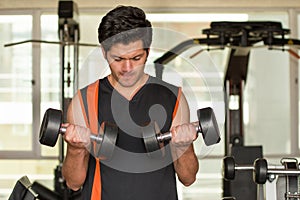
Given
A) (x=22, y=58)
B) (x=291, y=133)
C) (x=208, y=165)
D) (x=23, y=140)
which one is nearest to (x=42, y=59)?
(x=22, y=58)

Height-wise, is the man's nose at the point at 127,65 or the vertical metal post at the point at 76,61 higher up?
the vertical metal post at the point at 76,61

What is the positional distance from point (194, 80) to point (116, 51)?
4447 millimetres

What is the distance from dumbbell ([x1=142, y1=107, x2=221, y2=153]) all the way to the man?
5 cm

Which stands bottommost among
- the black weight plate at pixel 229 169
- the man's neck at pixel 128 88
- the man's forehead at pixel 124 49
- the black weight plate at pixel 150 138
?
the black weight plate at pixel 229 169

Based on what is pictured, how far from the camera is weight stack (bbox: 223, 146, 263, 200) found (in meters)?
3.90

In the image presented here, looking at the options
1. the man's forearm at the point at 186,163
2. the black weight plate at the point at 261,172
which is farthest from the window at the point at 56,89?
the man's forearm at the point at 186,163

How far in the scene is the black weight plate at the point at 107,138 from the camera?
1710 mm

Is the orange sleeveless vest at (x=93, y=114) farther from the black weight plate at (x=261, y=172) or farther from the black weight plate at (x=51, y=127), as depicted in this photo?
the black weight plate at (x=261, y=172)

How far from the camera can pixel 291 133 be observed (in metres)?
6.04

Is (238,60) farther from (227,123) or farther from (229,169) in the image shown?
(229,169)

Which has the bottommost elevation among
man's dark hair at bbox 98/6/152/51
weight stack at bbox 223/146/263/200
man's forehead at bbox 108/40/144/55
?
weight stack at bbox 223/146/263/200

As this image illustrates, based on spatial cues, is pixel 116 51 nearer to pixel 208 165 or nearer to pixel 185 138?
pixel 185 138

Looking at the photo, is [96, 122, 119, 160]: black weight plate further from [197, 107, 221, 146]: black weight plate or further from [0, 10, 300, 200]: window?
[0, 10, 300, 200]: window

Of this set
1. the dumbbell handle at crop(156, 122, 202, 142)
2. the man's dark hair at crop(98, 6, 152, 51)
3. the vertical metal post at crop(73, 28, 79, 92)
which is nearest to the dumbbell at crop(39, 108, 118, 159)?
the dumbbell handle at crop(156, 122, 202, 142)
